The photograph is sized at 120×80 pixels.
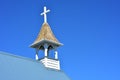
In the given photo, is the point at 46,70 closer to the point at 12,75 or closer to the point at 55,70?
the point at 55,70

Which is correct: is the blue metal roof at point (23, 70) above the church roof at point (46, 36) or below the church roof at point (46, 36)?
below

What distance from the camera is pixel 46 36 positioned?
39.5 meters

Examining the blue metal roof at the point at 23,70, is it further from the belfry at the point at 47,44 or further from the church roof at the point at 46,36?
the church roof at the point at 46,36

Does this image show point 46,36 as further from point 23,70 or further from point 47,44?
point 23,70

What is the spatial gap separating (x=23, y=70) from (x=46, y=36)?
7.73 m

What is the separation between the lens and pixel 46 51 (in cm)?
3894

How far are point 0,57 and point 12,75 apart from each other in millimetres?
2282

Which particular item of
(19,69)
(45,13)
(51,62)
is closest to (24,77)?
(19,69)

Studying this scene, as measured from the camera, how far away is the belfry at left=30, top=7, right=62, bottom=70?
38188 millimetres

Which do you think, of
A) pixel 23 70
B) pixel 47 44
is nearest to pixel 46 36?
pixel 47 44

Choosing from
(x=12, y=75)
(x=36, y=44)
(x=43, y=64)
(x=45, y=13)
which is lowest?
(x=12, y=75)

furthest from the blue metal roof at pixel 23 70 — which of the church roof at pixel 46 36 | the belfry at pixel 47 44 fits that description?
the church roof at pixel 46 36

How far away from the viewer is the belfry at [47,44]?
1503 inches

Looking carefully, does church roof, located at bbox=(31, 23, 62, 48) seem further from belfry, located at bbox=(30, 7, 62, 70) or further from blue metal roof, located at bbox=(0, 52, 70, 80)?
blue metal roof, located at bbox=(0, 52, 70, 80)
